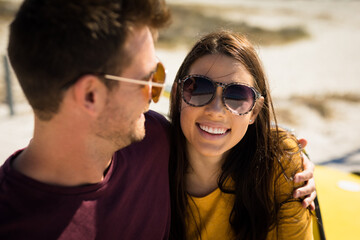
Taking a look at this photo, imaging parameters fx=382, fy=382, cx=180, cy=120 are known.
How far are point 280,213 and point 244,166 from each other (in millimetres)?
296

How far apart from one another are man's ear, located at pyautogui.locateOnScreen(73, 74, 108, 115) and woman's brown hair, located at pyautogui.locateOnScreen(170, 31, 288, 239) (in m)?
0.56

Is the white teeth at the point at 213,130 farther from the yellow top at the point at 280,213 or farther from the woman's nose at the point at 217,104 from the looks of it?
the yellow top at the point at 280,213

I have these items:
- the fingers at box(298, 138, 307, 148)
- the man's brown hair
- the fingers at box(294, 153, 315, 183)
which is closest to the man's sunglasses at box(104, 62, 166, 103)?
the man's brown hair

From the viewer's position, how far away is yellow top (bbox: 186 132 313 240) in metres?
1.86

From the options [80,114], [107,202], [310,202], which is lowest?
[107,202]

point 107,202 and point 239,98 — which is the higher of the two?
point 239,98

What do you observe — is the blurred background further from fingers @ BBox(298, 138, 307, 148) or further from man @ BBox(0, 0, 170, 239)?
man @ BBox(0, 0, 170, 239)

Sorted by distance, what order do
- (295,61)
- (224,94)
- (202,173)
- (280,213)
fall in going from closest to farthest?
1. (224,94)
2. (280,213)
3. (202,173)
4. (295,61)

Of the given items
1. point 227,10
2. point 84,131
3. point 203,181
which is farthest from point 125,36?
point 227,10

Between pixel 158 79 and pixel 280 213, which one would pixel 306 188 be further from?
pixel 158 79

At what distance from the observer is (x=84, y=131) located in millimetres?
1522

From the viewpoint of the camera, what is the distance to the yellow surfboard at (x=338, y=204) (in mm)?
2127

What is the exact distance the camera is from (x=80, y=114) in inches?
58.1

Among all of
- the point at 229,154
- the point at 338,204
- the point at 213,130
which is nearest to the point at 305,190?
the point at 229,154
